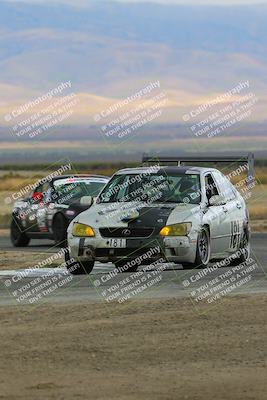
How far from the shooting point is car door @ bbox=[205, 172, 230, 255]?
19911 millimetres

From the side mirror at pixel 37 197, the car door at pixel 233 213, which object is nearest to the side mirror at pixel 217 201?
the car door at pixel 233 213

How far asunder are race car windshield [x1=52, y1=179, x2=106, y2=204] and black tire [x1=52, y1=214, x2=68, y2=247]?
1.35 ft

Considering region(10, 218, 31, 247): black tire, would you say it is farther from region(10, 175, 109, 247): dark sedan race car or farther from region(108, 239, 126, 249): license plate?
region(108, 239, 126, 249): license plate

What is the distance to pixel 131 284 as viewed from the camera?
17.3 meters

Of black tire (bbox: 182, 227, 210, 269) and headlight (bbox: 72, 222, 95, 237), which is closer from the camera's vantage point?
headlight (bbox: 72, 222, 95, 237)

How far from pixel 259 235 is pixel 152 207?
1235 cm

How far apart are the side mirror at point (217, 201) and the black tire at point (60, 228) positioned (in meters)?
6.57

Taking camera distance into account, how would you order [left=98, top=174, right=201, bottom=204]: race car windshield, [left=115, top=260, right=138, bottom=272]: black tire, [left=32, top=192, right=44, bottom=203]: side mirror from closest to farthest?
[left=115, top=260, right=138, bottom=272]: black tire → [left=98, top=174, right=201, bottom=204]: race car windshield → [left=32, top=192, right=44, bottom=203]: side mirror

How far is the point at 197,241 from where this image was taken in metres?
19.2

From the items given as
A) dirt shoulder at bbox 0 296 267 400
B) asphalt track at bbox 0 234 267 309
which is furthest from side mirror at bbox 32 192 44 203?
dirt shoulder at bbox 0 296 267 400

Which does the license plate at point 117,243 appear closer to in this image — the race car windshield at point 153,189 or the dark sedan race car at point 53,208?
the race car windshield at point 153,189

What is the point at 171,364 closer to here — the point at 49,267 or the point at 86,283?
the point at 86,283

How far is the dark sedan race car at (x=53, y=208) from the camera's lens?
26.7 m

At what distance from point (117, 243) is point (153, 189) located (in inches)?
54.0
